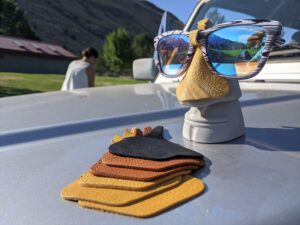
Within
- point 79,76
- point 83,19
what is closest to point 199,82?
point 79,76

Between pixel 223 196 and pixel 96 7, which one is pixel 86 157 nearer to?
pixel 223 196

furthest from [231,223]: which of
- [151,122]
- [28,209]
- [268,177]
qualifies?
[151,122]

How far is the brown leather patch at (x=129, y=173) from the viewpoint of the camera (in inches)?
26.6

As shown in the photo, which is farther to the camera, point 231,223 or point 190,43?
point 190,43

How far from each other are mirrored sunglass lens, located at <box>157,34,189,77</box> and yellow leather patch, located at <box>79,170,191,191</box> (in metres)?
0.34

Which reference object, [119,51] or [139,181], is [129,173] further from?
[119,51]

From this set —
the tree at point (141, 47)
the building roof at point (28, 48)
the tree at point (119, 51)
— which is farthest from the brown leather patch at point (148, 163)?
the tree at point (141, 47)

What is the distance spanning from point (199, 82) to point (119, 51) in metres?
37.3

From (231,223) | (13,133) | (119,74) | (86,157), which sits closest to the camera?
(231,223)

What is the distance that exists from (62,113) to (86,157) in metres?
0.53

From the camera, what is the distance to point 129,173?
69 centimetres

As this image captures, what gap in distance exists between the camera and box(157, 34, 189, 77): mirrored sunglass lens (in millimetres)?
937

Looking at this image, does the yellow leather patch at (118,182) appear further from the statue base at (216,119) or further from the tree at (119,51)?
the tree at (119,51)

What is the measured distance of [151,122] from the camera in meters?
1.13
